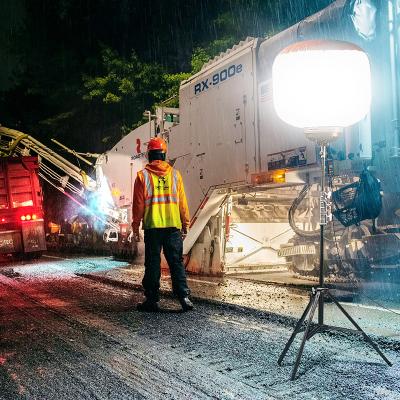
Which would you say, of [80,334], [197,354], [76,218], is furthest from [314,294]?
[76,218]

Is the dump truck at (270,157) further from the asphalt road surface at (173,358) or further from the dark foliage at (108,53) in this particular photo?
the dark foliage at (108,53)

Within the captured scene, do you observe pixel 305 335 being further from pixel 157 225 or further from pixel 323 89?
pixel 157 225

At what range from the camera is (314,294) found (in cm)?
370

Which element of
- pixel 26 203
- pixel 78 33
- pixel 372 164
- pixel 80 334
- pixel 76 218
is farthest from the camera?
pixel 78 33

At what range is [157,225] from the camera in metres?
5.87

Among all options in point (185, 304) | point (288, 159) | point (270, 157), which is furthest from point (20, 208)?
point (185, 304)

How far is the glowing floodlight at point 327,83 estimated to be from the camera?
366cm

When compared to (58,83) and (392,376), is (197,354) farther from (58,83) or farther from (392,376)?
(58,83)

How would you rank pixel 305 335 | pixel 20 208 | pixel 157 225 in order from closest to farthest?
1. pixel 305 335
2. pixel 157 225
3. pixel 20 208

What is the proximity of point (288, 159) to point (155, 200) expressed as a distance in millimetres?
2362

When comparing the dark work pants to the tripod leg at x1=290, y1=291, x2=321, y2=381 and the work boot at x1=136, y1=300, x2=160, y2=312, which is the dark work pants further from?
the tripod leg at x1=290, y1=291, x2=321, y2=381

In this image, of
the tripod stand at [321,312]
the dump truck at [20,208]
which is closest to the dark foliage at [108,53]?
the dump truck at [20,208]

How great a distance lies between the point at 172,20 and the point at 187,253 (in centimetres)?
1426

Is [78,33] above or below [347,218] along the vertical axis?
above
